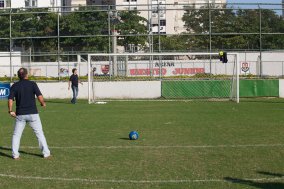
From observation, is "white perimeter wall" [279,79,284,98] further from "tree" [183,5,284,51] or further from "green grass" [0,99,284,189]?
"green grass" [0,99,284,189]

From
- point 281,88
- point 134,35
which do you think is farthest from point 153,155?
point 134,35

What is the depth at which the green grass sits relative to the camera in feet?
27.6

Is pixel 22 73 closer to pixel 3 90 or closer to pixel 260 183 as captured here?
pixel 260 183

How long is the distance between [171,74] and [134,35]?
4154 mm

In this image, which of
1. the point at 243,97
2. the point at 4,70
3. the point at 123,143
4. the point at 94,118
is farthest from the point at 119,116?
the point at 4,70

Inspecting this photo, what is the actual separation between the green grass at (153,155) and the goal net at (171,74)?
13252 mm

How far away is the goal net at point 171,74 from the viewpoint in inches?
1243

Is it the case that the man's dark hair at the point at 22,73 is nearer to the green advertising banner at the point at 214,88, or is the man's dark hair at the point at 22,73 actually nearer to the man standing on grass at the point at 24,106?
the man standing on grass at the point at 24,106

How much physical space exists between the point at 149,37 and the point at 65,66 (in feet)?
21.6

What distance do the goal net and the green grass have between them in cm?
1325

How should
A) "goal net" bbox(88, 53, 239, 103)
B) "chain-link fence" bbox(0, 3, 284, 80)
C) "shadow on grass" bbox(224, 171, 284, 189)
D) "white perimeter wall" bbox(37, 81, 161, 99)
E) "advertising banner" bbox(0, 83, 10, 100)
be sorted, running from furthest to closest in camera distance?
1. "chain-link fence" bbox(0, 3, 284, 80)
2. "white perimeter wall" bbox(37, 81, 161, 99)
3. "advertising banner" bbox(0, 83, 10, 100)
4. "goal net" bbox(88, 53, 239, 103)
5. "shadow on grass" bbox(224, 171, 284, 189)

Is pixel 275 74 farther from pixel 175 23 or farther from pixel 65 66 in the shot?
pixel 65 66

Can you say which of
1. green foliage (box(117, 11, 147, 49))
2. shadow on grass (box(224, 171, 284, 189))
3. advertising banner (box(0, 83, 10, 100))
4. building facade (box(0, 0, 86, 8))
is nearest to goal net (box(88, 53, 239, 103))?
green foliage (box(117, 11, 147, 49))

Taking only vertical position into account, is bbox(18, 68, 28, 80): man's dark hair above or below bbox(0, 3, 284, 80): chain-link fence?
below
